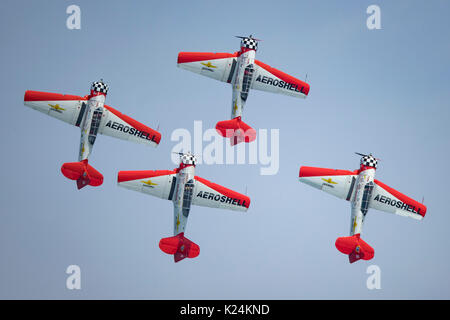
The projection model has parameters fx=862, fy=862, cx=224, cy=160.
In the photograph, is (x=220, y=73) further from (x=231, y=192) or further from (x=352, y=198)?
(x=352, y=198)

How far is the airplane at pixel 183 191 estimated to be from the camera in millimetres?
45375

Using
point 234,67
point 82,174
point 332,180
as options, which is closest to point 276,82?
point 234,67

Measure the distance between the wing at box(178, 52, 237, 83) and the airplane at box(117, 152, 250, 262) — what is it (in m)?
5.29

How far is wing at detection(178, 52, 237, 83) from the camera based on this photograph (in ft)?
157

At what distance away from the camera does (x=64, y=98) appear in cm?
4684

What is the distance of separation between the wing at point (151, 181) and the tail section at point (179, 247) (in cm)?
243

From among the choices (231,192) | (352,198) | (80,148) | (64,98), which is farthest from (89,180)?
(352,198)

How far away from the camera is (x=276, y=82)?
4862 centimetres

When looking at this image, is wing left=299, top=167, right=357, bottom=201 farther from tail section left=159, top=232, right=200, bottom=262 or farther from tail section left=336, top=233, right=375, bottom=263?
tail section left=159, top=232, right=200, bottom=262

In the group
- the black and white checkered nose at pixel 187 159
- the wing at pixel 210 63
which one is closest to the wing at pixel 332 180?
the black and white checkered nose at pixel 187 159

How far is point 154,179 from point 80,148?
4.45 m

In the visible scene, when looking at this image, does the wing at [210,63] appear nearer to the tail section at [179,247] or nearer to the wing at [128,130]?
the wing at [128,130]

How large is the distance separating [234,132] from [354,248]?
8.94 metres

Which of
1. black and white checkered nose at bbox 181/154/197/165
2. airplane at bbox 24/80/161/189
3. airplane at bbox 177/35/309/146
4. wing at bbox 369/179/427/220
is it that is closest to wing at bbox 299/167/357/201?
wing at bbox 369/179/427/220
